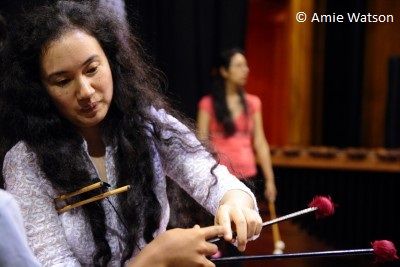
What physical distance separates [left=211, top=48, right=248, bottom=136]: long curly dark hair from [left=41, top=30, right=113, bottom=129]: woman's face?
2416 millimetres

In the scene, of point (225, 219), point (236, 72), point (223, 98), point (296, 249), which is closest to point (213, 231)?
point (225, 219)

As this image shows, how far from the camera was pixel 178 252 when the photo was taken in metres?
1.19

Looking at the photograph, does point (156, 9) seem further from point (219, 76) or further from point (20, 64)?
point (20, 64)

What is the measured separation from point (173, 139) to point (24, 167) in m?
0.35

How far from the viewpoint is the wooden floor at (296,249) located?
4.43 meters

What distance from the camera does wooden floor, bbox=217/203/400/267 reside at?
4434 millimetres

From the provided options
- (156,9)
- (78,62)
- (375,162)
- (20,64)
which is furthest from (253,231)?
(156,9)

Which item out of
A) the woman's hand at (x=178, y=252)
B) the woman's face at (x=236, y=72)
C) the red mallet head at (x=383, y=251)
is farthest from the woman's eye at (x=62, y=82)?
the woman's face at (x=236, y=72)

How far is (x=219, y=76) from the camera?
4.18 meters

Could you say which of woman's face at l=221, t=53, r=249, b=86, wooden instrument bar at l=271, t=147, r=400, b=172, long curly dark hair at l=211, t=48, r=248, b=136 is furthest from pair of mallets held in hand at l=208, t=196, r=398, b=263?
wooden instrument bar at l=271, t=147, r=400, b=172

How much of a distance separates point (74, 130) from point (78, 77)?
159mm

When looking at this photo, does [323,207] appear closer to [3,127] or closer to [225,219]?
[225,219]

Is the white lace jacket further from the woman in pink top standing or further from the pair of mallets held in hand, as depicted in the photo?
the woman in pink top standing

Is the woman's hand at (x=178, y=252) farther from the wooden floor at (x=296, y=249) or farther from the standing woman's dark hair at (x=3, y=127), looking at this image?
the wooden floor at (x=296, y=249)
